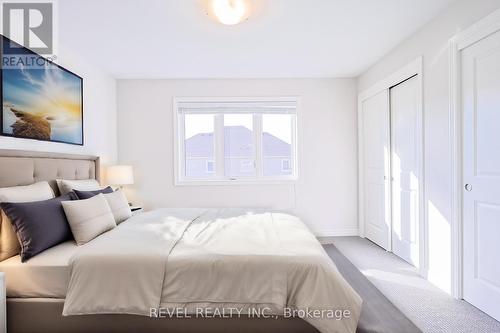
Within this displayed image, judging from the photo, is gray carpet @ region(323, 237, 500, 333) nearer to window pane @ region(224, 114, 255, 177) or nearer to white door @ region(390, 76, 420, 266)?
white door @ region(390, 76, 420, 266)

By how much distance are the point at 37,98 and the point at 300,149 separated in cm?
326

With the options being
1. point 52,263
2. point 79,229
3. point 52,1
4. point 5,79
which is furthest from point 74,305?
point 52,1

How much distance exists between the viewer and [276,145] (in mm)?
4328

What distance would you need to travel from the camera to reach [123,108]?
4.14m

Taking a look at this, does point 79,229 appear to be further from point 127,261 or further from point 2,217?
point 127,261

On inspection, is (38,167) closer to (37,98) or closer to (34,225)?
(37,98)

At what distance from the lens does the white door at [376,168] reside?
138 inches

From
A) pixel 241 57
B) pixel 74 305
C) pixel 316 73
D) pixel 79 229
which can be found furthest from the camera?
pixel 316 73

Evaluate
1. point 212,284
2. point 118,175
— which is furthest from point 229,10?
point 118,175

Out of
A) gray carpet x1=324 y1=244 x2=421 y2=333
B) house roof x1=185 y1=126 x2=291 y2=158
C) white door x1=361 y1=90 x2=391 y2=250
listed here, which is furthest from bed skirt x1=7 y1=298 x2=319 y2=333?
house roof x1=185 y1=126 x2=291 y2=158

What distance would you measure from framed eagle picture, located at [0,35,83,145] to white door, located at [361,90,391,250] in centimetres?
376

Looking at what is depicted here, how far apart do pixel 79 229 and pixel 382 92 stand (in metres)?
3.67

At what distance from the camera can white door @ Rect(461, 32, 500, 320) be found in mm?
1976

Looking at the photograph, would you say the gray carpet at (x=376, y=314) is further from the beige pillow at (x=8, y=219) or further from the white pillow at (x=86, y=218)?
the beige pillow at (x=8, y=219)
